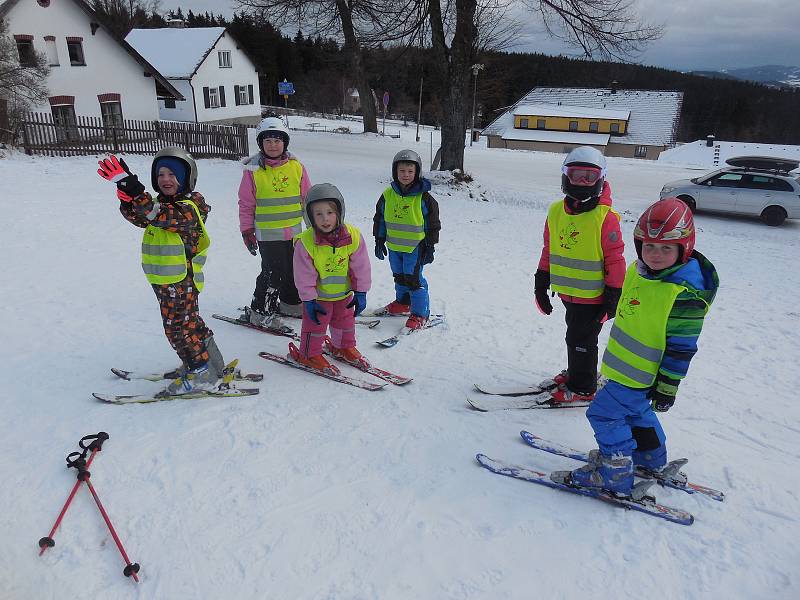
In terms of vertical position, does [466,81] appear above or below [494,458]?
above

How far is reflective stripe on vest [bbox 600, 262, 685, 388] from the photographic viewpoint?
2.73m

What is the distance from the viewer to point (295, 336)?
5434 mm

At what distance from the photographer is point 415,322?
5773 mm

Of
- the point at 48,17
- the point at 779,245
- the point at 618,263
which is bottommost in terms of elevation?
the point at 779,245

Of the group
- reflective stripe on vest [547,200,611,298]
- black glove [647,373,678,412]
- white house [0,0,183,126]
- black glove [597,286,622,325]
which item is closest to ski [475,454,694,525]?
black glove [647,373,678,412]

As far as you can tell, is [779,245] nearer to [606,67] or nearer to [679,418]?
[679,418]

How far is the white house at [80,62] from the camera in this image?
21.3 metres

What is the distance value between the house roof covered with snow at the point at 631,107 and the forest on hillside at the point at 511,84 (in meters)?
3.25

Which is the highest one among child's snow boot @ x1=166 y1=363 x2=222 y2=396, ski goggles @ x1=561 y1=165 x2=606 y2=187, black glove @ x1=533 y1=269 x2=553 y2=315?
ski goggles @ x1=561 y1=165 x2=606 y2=187

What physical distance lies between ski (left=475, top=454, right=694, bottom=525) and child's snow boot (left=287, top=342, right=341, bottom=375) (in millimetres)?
1595

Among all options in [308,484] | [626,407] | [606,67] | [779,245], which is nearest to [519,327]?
[626,407]

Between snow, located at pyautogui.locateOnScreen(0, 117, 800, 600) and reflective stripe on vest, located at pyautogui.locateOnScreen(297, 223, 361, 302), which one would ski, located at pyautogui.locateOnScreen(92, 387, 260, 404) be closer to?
snow, located at pyautogui.locateOnScreen(0, 117, 800, 600)

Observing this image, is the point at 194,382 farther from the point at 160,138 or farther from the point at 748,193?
the point at 160,138

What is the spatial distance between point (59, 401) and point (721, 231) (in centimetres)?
1354
